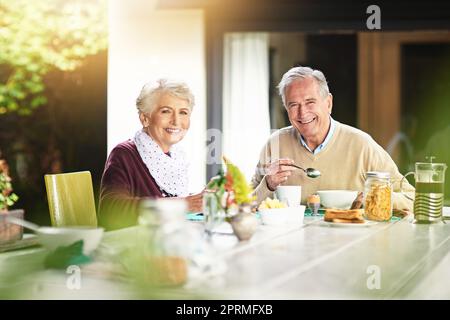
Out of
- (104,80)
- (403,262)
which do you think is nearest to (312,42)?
(104,80)

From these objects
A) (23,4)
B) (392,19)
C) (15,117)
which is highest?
(23,4)

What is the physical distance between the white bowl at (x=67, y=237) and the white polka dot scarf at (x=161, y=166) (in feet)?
4.00

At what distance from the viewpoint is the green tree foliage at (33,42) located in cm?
572

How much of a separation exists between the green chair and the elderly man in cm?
75

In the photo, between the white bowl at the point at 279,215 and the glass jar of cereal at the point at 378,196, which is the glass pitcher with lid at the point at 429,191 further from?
the white bowl at the point at 279,215

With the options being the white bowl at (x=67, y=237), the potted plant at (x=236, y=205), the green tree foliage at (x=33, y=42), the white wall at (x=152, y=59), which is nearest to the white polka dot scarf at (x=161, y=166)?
the potted plant at (x=236, y=205)

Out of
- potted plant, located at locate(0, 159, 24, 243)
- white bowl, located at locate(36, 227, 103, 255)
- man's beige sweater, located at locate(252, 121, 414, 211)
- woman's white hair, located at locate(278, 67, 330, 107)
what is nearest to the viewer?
white bowl, located at locate(36, 227, 103, 255)

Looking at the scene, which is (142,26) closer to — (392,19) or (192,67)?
(192,67)

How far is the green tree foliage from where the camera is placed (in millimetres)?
5723

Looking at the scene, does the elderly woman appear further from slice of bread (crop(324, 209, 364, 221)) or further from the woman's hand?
slice of bread (crop(324, 209, 364, 221))

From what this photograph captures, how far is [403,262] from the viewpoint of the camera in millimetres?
1634

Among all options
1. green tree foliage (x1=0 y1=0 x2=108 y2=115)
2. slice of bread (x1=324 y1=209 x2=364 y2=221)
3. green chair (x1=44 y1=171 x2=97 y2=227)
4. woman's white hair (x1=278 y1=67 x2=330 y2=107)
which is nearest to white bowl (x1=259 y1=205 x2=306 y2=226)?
slice of bread (x1=324 y1=209 x2=364 y2=221)

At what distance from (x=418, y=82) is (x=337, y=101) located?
754 millimetres
